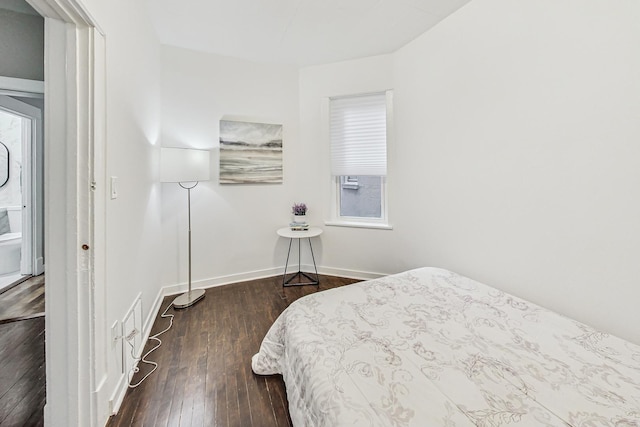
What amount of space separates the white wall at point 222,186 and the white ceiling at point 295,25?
243mm

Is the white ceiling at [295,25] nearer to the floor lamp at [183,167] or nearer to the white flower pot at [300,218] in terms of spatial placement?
the floor lamp at [183,167]

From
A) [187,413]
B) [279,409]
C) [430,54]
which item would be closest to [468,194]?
[430,54]

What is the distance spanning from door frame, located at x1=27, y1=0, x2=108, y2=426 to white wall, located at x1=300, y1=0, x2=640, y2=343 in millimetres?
2393

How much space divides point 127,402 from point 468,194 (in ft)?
8.72

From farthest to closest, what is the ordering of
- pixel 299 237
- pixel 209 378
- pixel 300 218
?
1. pixel 300 218
2. pixel 299 237
3. pixel 209 378

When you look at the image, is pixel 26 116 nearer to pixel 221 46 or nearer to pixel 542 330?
pixel 221 46

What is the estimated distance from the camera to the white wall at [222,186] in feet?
9.20

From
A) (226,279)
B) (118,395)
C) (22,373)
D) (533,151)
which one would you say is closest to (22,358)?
(22,373)

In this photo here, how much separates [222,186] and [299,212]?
93 cm

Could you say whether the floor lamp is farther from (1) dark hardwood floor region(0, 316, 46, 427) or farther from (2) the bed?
(2) the bed

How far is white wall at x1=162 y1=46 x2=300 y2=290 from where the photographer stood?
2.80m

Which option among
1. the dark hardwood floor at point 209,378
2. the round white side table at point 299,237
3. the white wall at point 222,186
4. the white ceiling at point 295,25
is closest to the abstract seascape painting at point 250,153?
the white wall at point 222,186

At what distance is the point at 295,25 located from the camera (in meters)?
2.45

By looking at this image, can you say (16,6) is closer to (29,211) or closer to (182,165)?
(182,165)
